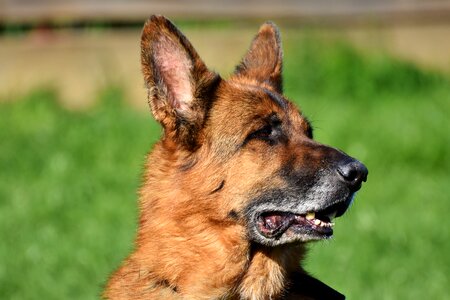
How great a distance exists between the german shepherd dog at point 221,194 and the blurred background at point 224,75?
2.41m

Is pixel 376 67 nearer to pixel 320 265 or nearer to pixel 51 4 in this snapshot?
pixel 51 4

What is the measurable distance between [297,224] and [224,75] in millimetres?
6900

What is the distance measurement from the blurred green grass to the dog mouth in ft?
6.69

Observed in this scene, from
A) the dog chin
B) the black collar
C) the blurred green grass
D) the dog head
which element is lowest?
the blurred green grass

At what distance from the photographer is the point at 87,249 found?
8.59 meters

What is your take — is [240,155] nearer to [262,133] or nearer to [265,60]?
[262,133]

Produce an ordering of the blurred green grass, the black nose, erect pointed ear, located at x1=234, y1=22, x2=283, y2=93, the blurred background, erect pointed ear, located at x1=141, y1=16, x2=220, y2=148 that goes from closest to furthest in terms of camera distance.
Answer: the black nose, erect pointed ear, located at x1=141, y1=16, x2=220, y2=148, erect pointed ear, located at x1=234, y1=22, x2=283, y2=93, the blurred green grass, the blurred background

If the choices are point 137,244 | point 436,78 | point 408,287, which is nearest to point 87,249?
point 408,287

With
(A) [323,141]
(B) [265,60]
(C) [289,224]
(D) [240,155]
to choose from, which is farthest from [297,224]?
(A) [323,141]

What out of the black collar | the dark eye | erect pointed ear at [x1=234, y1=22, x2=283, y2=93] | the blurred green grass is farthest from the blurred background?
the dark eye

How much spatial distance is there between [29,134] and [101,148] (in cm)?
92

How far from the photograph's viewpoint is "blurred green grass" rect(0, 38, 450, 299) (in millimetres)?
8109

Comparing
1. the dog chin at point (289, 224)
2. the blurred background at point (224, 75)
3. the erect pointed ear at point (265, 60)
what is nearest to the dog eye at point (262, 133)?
the dog chin at point (289, 224)

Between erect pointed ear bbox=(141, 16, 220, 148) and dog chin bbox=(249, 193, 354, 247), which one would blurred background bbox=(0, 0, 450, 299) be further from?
erect pointed ear bbox=(141, 16, 220, 148)
